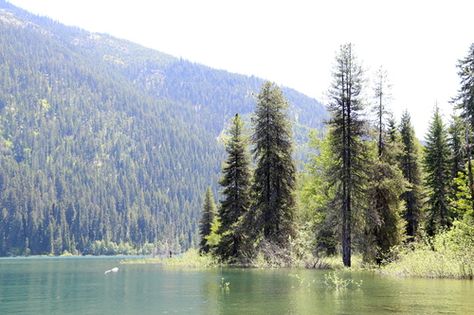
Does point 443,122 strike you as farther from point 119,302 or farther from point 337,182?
point 119,302

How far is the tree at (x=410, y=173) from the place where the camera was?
55500 millimetres

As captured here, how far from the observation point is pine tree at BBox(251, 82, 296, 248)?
4625cm

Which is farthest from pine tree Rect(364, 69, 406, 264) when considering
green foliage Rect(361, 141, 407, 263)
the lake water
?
the lake water

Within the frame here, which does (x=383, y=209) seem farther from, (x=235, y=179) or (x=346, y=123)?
(x=235, y=179)

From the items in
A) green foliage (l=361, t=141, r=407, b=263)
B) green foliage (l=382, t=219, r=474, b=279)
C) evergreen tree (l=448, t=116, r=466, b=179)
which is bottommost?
green foliage (l=382, t=219, r=474, b=279)

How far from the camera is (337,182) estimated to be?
42906 mm

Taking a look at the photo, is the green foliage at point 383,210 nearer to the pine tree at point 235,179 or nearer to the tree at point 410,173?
the pine tree at point 235,179

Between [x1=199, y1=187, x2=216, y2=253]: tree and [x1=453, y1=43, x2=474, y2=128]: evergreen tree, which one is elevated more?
[x1=453, y1=43, x2=474, y2=128]: evergreen tree

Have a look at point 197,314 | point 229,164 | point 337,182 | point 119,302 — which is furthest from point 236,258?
point 197,314

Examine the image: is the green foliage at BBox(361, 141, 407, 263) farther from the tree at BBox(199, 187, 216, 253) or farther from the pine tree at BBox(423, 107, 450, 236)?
the tree at BBox(199, 187, 216, 253)

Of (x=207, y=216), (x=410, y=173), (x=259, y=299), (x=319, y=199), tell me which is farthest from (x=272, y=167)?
(x=207, y=216)

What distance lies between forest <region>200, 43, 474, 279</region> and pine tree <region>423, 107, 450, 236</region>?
0.33ft

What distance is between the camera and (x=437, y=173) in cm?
5522

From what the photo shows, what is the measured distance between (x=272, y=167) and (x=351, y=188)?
9.81m
